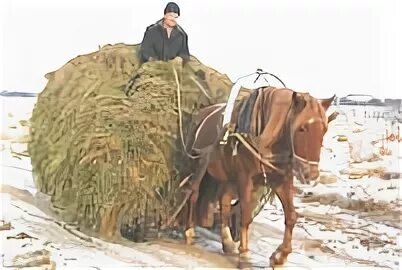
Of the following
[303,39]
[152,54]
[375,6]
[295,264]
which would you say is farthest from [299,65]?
[295,264]

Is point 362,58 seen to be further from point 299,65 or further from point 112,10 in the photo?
point 112,10

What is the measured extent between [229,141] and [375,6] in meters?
0.43

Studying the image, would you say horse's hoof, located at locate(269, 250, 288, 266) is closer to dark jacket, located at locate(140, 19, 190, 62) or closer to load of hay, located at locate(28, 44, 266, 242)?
load of hay, located at locate(28, 44, 266, 242)

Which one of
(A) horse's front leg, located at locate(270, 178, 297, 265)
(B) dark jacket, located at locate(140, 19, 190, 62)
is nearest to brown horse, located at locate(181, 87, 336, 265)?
(A) horse's front leg, located at locate(270, 178, 297, 265)

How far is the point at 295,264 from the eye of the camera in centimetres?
143

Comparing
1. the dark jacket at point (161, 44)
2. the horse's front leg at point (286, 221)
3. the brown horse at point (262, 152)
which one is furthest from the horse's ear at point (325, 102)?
the dark jacket at point (161, 44)

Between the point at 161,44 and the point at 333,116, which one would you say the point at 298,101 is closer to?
the point at 333,116

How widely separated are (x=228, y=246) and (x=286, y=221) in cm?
13

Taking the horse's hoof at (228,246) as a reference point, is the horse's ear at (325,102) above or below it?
above

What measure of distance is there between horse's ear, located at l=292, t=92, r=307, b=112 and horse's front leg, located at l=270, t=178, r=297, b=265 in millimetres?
166

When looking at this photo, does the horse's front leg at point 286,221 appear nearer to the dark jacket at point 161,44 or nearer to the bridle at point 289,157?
the bridle at point 289,157

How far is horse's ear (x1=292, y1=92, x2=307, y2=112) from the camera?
1364 mm

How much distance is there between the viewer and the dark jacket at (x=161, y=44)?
1.41 meters

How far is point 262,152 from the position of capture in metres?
1.39
